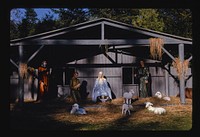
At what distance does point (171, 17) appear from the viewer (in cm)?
Result: 3019

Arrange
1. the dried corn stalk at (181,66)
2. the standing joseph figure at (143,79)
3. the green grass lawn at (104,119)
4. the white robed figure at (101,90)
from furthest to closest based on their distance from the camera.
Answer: the standing joseph figure at (143,79), the white robed figure at (101,90), the dried corn stalk at (181,66), the green grass lawn at (104,119)

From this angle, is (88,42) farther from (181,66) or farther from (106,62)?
(181,66)

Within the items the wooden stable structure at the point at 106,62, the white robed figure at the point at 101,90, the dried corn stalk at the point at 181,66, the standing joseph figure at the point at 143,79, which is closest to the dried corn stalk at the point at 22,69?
the wooden stable structure at the point at 106,62

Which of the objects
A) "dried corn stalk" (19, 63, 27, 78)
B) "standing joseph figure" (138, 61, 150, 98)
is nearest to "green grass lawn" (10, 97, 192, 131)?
"dried corn stalk" (19, 63, 27, 78)

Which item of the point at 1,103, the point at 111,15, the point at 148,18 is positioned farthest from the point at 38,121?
the point at 111,15

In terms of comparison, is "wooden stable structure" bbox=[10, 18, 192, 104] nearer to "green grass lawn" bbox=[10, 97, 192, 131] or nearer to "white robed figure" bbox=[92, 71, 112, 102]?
"white robed figure" bbox=[92, 71, 112, 102]

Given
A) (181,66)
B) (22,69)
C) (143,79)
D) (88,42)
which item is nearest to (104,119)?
(88,42)

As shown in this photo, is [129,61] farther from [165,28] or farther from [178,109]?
[165,28]

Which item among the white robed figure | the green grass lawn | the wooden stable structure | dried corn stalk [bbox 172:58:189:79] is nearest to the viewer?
the green grass lawn

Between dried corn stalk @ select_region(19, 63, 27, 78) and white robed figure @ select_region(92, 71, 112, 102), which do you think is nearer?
dried corn stalk @ select_region(19, 63, 27, 78)

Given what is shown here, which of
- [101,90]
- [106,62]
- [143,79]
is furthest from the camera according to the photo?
[106,62]

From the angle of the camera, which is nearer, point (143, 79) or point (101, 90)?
point (101, 90)

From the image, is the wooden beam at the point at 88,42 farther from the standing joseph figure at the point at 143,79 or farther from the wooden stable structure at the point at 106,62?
the wooden stable structure at the point at 106,62

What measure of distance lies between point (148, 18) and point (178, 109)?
16.7 m
